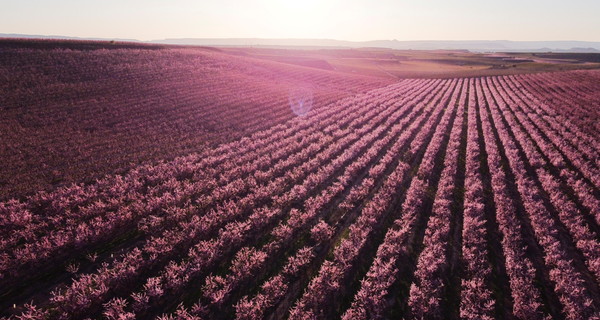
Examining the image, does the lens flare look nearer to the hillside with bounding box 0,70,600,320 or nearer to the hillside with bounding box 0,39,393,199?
the hillside with bounding box 0,39,393,199

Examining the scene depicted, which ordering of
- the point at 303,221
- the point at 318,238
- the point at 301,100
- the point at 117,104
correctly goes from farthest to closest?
the point at 301,100 → the point at 117,104 → the point at 303,221 → the point at 318,238

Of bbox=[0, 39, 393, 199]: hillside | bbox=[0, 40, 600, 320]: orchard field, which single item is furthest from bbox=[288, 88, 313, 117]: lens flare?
bbox=[0, 40, 600, 320]: orchard field

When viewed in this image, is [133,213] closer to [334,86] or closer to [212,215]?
[212,215]

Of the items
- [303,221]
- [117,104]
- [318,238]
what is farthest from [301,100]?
[318,238]

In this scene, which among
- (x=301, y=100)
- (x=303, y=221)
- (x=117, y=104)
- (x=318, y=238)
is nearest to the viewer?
(x=318, y=238)

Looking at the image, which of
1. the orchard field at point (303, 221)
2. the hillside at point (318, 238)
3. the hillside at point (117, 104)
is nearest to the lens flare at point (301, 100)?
the hillside at point (117, 104)

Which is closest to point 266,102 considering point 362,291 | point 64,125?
point 64,125

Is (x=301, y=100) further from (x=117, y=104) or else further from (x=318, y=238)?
(x=318, y=238)

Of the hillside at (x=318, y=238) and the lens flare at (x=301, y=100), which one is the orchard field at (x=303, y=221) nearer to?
the hillside at (x=318, y=238)
